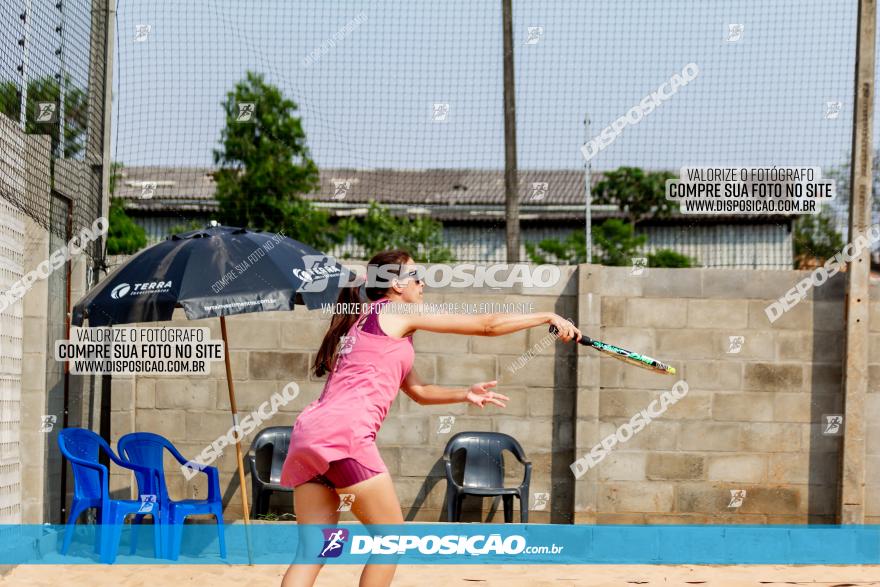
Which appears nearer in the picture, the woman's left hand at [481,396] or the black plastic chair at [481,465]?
the woman's left hand at [481,396]

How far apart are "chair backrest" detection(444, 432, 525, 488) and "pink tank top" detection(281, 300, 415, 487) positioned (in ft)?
12.4

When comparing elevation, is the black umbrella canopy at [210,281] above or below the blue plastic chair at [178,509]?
above

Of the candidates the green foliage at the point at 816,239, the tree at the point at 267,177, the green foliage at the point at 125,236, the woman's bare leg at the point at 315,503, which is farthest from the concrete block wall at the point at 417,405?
the tree at the point at 267,177

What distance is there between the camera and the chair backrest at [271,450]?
777cm

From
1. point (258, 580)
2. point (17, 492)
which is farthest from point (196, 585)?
point (17, 492)

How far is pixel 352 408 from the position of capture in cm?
400

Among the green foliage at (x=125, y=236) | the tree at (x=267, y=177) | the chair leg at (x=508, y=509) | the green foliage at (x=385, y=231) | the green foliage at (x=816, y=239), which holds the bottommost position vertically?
the chair leg at (x=508, y=509)

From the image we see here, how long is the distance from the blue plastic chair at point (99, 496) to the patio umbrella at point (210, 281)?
2.40 ft

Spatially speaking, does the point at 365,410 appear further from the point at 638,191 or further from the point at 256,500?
the point at 638,191

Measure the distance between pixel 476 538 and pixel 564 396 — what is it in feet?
4.59

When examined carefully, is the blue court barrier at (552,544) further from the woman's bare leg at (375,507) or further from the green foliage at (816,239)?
the woman's bare leg at (375,507)

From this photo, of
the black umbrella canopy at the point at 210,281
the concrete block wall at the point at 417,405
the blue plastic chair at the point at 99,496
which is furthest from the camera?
the concrete block wall at the point at 417,405

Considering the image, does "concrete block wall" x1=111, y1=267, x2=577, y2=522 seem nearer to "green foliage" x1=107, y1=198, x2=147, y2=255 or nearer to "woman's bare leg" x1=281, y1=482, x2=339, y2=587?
"woman's bare leg" x1=281, y1=482, x2=339, y2=587

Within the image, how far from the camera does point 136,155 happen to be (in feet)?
27.5
